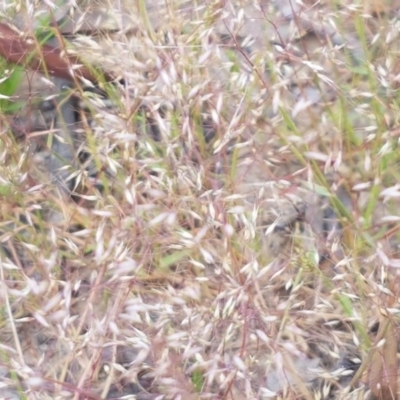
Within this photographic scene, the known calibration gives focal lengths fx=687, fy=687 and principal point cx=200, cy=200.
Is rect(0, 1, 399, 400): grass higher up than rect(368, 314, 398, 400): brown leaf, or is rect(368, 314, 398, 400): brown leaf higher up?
rect(0, 1, 399, 400): grass

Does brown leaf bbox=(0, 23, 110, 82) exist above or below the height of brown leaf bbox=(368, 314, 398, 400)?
above

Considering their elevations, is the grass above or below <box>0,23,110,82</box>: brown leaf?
below

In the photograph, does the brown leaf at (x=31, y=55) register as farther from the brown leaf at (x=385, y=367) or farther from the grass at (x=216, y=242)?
the brown leaf at (x=385, y=367)

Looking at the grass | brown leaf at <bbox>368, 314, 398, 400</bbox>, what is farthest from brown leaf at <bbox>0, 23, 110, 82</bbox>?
brown leaf at <bbox>368, 314, 398, 400</bbox>

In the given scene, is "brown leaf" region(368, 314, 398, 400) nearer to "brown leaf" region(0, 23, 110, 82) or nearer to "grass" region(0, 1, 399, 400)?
"grass" region(0, 1, 399, 400)

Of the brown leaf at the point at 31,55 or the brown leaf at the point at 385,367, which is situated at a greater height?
the brown leaf at the point at 31,55

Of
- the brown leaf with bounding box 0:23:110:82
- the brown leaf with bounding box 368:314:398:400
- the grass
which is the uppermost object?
the brown leaf with bounding box 0:23:110:82

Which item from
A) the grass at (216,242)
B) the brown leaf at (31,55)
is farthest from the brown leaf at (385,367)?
the brown leaf at (31,55)

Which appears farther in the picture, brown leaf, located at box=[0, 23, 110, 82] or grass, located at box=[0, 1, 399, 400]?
brown leaf, located at box=[0, 23, 110, 82]

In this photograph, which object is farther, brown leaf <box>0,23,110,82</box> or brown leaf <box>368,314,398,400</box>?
brown leaf <box>0,23,110,82</box>

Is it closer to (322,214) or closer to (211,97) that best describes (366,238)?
(322,214)
